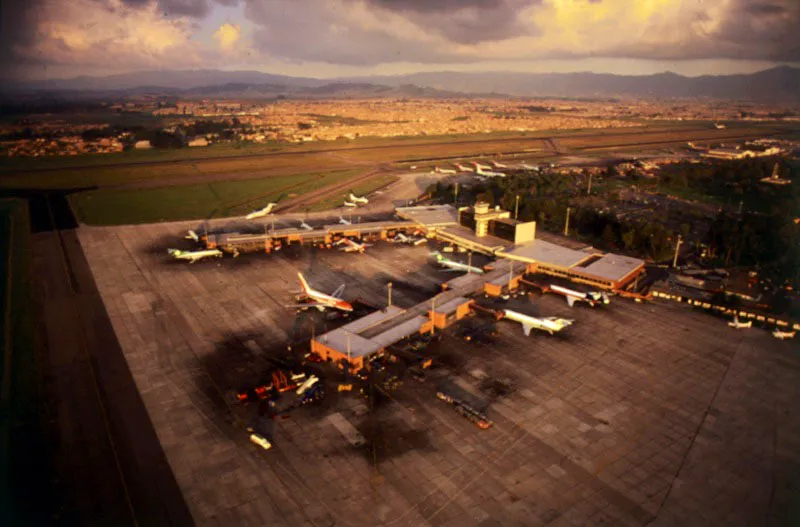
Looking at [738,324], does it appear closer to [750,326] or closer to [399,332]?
[750,326]

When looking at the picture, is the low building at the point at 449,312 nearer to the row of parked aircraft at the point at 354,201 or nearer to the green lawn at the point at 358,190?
the row of parked aircraft at the point at 354,201

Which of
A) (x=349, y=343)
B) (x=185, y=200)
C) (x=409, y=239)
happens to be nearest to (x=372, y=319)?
(x=349, y=343)

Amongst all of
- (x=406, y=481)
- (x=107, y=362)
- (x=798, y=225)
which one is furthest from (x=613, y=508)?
(x=798, y=225)

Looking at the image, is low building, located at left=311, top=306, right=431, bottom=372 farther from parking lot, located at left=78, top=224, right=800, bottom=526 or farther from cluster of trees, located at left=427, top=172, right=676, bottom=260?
cluster of trees, located at left=427, top=172, right=676, bottom=260

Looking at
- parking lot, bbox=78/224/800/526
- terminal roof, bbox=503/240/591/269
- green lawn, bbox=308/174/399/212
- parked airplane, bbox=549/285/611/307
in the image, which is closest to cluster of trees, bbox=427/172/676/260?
terminal roof, bbox=503/240/591/269

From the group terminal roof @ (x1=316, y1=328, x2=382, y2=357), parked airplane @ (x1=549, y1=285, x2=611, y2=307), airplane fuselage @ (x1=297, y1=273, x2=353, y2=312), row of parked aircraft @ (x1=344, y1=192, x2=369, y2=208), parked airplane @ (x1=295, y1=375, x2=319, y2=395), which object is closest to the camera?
parked airplane @ (x1=295, y1=375, x2=319, y2=395)

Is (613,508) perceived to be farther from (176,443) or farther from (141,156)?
(141,156)
